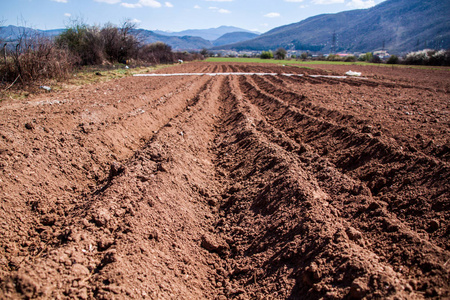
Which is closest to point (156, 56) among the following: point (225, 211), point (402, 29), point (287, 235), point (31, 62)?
point (31, 62)

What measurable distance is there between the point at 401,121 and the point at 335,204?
466cm

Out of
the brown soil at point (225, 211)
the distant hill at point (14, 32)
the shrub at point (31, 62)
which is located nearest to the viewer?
the brown soil at point (225, 211)

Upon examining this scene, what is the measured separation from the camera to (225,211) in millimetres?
4332

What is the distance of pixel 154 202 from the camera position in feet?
12.5

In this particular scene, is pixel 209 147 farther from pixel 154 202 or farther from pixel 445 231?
pixel 445 231

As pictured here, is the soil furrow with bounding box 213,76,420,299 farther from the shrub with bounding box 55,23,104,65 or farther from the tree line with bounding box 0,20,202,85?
the shrub with bounding box 55,23,104,65

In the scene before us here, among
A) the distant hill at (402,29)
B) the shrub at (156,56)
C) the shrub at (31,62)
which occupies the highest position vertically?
the distant hill at (402,29)

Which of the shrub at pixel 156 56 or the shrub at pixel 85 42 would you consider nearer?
the shrub at pixel 85 42

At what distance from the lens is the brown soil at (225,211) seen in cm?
257

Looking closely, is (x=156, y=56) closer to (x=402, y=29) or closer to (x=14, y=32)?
(x=14, y=32)

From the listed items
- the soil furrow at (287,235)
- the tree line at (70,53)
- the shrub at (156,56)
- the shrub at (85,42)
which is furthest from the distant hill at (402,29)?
the soil furrow at (287,235)

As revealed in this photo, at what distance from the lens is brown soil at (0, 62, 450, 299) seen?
2568 millimetres

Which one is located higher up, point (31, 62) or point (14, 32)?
point (14, 32)

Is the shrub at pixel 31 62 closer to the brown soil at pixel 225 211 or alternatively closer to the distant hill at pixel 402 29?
the brown soil at pixel 225 211
